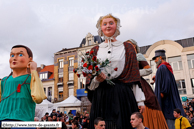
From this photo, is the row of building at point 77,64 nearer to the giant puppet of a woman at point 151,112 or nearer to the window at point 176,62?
the window at point 176,62

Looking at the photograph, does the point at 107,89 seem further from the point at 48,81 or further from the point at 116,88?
the point at 48,81

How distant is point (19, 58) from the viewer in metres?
3.35

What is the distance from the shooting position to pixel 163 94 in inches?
172

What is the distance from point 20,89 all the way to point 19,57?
554 mm

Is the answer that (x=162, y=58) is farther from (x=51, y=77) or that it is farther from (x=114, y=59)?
(x=51, y=77)

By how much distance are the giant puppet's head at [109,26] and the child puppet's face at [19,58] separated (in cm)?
135

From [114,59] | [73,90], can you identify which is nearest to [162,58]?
[114,59]

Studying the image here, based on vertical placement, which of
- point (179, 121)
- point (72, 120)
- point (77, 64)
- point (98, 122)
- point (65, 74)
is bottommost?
point (72, 120)

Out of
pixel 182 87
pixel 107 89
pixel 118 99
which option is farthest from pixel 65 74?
pixel 118 99

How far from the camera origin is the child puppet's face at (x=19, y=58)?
131 inches

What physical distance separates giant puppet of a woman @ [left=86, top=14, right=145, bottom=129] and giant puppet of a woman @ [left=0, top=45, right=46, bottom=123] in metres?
0.90

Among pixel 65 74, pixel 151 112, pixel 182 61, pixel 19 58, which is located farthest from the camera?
pixel 65 74

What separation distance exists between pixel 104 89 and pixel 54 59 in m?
30.3

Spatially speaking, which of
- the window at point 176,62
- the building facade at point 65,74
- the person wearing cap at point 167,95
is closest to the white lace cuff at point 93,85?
the person wearing cap at point 167,95
